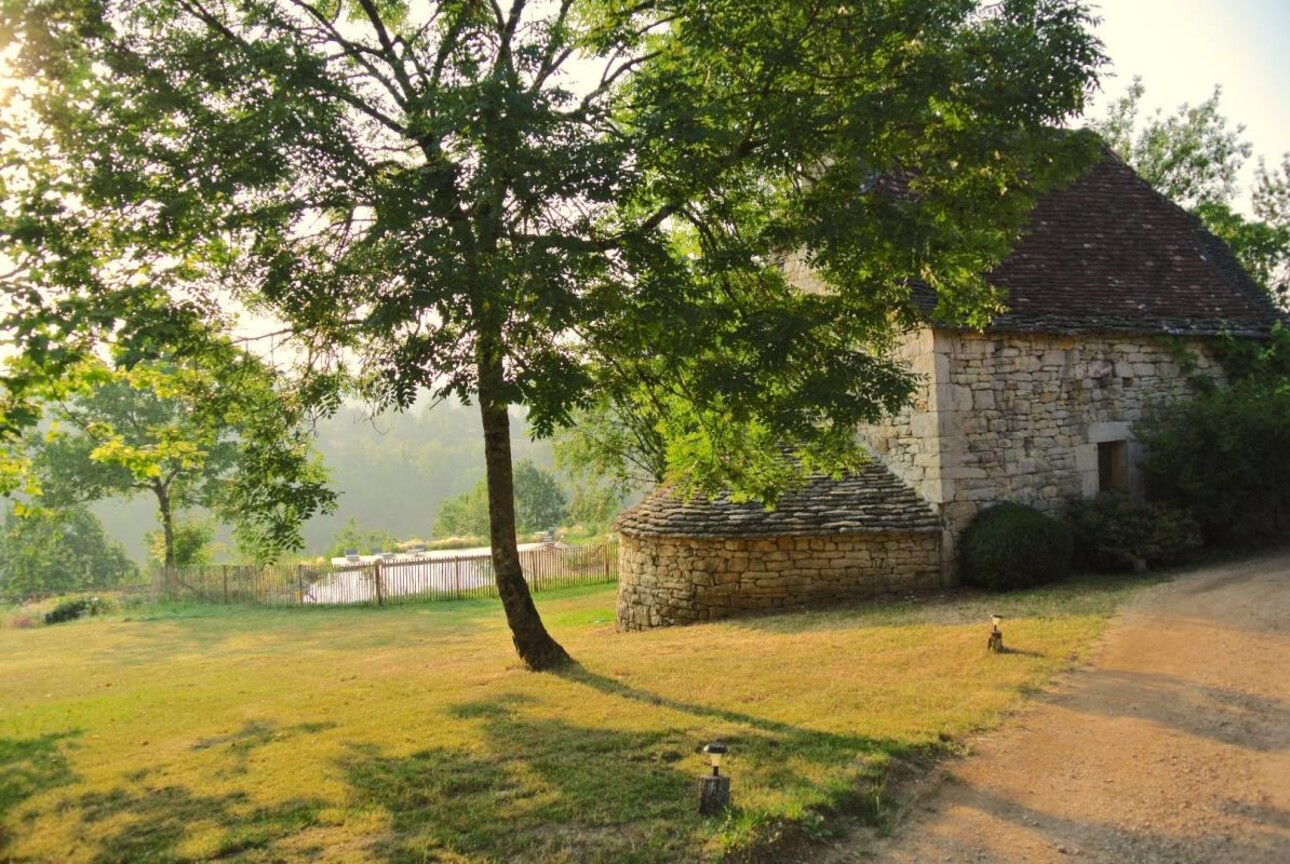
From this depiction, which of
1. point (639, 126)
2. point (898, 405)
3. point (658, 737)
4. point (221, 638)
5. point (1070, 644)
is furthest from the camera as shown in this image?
point (221, 638)

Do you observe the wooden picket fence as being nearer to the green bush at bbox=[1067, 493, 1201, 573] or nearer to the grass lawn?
the grass lawn

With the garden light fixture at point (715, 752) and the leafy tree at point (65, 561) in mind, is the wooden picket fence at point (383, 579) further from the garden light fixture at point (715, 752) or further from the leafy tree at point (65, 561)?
the garden light fixture at point (715, 752)

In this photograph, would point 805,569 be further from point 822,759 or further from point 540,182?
point 540,182

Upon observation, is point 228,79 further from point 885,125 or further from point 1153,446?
point 1153,446

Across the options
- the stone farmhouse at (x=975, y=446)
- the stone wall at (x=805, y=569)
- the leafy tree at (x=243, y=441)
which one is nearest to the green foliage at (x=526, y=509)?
the stone farmhouse at (x=975, y=446)

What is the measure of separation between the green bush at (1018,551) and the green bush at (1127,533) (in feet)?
2.23

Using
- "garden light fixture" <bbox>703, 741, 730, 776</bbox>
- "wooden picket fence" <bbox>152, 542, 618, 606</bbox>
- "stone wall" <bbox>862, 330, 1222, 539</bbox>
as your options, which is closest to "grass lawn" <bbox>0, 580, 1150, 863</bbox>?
"garden light fixture" <bbox>703, 741, 730, 776</bbox>

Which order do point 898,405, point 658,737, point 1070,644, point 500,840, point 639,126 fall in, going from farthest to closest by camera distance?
point 1070,644
point 898,405
point 658,737
point 639,126
point 500,840

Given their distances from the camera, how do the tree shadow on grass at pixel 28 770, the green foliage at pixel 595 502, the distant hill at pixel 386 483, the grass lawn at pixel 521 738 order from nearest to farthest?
the grass lawn at pixel 521 738 < the tree shadow on grass at pixel 28 770 < the green foliage at pixel 595 502 < the distant hill at pixel 386 483

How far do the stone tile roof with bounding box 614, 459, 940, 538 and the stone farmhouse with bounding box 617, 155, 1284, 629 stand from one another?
3 centimetres

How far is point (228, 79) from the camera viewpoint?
7.04 meters

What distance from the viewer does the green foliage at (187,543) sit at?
113ft

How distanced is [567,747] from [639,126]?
191 inches

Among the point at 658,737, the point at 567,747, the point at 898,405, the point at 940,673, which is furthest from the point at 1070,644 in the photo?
the point at 567,747
